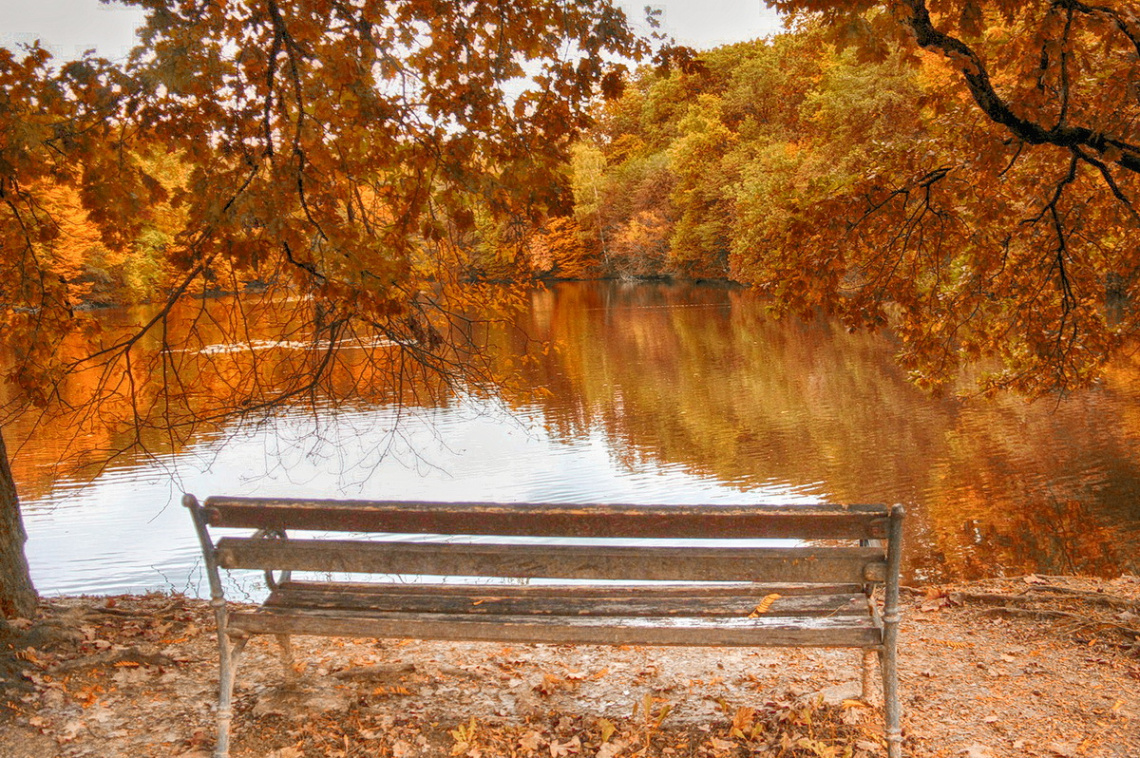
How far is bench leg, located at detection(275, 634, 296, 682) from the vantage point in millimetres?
3887

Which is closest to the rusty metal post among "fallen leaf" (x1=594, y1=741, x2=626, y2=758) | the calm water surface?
"fallen leaf" (x1=594, y1=741, x2=626, y2=758)

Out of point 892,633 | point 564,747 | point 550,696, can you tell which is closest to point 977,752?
point 892,633

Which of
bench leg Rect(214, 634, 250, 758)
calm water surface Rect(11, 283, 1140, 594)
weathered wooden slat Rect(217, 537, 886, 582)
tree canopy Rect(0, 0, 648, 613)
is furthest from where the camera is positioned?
calm water surface Rect(11, 283, 1140, 594)

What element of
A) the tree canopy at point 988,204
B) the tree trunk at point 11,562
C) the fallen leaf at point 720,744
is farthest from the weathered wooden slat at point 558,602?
the tree canopy at point 988,204

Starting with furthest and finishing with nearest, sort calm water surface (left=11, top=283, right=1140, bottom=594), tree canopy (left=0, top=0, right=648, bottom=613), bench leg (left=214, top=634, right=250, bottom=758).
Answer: calm water surface (left=11, top=283, right=1140, bottom=594) → tree canopy (left=0, top=0, right=648, bottom=613) → bench leg (left=214, top=634, right=250, bottom=758)

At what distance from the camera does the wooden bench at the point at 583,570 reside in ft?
10.2

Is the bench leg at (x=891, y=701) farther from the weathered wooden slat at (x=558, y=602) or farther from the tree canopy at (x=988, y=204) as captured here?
the tree canopy at (x=988, y=204)

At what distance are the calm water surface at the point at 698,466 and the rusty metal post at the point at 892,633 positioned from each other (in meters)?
3.45

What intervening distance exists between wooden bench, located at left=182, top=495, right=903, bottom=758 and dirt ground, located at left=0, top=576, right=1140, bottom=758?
16.0 inches

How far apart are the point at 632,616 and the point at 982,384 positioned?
27.1 ft

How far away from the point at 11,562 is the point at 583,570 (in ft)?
9.94

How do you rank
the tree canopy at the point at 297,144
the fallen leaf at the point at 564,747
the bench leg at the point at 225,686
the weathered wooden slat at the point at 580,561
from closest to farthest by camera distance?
the weathered wooden slat at the point at 580,561 → the bench leg at the point at 225,686 → the fallen leaf at the point at 564,747 → the tree canopy at the point at 297,144

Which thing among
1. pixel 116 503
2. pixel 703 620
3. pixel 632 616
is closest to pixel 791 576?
pixel 703 620

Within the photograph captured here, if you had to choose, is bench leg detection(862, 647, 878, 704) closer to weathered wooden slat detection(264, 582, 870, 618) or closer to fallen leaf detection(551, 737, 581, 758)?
weathered wooden slat detection(264, 582, 870, 618)
